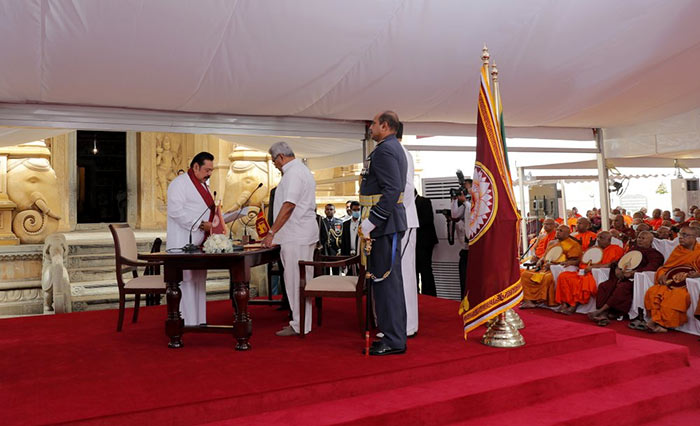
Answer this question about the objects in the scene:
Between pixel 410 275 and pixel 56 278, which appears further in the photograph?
pixel 56 278

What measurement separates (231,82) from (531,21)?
2.83m

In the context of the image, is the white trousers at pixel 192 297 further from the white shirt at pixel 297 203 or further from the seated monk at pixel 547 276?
the seated monk at pixel 547 276

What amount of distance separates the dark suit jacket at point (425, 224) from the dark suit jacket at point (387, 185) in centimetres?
324

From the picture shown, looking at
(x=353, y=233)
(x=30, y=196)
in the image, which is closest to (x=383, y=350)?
(x=353, y=233)

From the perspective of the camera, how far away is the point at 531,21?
5430 mm

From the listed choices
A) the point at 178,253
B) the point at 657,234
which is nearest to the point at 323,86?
the point at 178,253

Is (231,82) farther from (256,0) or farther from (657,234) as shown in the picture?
(657,234)

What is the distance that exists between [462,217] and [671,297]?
2335 millimetres

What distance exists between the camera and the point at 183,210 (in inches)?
178

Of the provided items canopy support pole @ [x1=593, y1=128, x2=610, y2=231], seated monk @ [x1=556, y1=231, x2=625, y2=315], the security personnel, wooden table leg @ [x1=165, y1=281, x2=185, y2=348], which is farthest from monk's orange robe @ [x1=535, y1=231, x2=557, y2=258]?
wooden table leg @ [x1=165, y1=281, x2=185, y2=348]

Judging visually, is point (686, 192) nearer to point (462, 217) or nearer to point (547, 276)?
point (547, 276)

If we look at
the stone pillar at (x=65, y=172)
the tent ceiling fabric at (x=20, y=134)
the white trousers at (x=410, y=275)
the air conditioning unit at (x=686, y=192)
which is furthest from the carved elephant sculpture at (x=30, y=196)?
the air conditioning unit at (x=686, y=192)

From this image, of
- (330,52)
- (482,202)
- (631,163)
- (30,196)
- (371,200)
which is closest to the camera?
(371,200)

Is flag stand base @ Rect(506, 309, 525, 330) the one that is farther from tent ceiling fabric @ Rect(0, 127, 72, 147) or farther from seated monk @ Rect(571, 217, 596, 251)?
tent ceiling fabric @ Rect(0, 127, 72, 147)
